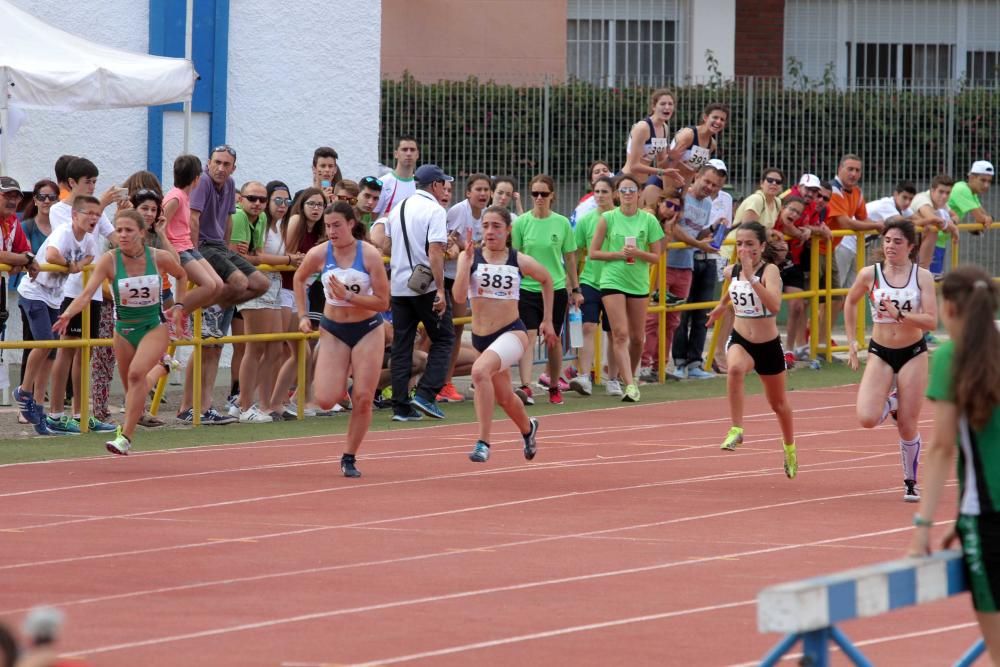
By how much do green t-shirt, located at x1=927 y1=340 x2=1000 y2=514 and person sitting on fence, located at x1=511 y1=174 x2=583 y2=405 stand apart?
34.9 feet

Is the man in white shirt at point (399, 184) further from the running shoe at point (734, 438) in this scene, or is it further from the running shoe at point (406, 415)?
the running shoe at point (734, 438)

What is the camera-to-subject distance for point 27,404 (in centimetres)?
1503

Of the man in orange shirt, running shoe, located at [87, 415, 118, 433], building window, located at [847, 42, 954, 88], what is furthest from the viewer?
building window, located at [847, 42, 954, 88]

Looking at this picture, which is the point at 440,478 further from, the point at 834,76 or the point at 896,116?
the point at 834,76

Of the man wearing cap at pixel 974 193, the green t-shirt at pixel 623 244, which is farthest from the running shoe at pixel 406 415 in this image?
the man wearing cap at pixel 974 193

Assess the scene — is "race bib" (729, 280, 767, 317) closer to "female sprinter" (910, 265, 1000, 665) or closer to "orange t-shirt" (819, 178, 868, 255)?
"female sprinter" (910, 265, 1000, 665)

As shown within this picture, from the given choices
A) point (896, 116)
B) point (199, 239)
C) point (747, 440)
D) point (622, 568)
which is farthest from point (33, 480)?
point (896, 116)

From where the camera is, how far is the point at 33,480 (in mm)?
12797

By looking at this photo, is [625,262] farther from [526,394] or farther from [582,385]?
[526,394]

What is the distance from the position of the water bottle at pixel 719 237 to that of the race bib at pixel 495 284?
19.0 ft

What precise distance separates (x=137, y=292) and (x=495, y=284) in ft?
8.54

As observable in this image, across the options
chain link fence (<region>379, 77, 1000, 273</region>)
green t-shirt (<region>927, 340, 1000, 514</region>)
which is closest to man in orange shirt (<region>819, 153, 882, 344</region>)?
chain link fence (<region>379, 77, 1000, 273</region>)

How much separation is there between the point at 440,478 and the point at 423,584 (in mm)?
3851

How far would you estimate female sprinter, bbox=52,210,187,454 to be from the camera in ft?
44.1
